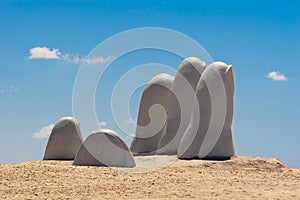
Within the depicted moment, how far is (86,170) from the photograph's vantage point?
13.9m

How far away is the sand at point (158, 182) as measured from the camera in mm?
9891

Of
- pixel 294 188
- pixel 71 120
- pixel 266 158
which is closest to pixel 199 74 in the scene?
pixel 266 158

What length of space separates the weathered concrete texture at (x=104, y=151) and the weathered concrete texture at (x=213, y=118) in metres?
3.02

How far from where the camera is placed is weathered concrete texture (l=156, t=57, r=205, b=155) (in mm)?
20062

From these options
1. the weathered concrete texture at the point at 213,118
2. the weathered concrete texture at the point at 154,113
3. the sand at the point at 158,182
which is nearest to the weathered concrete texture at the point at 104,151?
the sand at the point at 158,182

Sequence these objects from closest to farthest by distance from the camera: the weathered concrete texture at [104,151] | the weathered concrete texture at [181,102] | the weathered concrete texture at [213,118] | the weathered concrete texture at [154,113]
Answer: the weathered concrete texture at [104,151]
the weathered concrete texture at [213,118]
the weathered concrete texture at [181,102]
the weathered concrete texture at [154,113]

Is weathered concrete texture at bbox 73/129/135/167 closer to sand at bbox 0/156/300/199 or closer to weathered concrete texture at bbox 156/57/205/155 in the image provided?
sand at bbox 0/156/300/199

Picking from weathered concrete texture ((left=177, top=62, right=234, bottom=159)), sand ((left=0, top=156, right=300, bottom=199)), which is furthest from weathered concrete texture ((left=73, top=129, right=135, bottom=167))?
weathered concrete texture ((left=177, top=62, right=234, bottom=159))

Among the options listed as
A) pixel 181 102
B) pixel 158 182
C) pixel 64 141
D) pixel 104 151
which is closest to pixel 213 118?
pixel 181 102

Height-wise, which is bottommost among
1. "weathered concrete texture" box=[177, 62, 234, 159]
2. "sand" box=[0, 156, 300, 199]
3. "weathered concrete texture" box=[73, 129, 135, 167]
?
"sand" box=[0, 156, 300, 199]

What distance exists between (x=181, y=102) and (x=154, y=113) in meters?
2.25

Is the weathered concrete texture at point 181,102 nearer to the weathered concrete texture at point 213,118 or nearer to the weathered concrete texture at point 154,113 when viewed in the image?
the weathered concrete texture at point 154,113

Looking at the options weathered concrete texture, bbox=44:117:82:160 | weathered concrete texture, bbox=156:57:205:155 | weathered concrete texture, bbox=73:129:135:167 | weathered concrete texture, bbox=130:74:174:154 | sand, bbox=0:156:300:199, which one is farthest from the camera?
weathered concrete texture, bbox=130:74:174:154

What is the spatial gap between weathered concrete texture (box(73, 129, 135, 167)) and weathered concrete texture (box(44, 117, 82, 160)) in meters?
3.91
